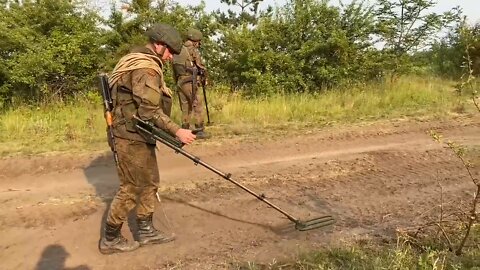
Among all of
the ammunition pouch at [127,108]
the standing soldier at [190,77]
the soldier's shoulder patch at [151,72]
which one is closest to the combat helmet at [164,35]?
the soldier's shoulder patch at [151,72]

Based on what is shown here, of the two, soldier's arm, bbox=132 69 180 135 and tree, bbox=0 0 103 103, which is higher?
tree, bbox=0 0 103 103

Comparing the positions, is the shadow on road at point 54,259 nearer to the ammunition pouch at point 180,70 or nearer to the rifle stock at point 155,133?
the rifle stock at point 155,133

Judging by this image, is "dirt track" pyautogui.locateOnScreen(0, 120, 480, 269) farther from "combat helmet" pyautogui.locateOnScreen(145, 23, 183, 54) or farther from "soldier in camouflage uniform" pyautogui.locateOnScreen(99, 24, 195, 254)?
"combat helmet" pyautogui.locateOnScreen(145, 23, 183, 54)

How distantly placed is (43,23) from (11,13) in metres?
0.71

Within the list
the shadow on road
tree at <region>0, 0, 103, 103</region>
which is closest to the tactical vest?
the shadow on road

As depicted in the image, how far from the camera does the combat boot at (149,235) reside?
4.67 meters

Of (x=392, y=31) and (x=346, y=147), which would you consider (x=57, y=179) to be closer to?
(x=346, y=147)

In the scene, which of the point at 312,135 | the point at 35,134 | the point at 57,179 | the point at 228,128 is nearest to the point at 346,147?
the point at 312,135

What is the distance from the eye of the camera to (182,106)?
8867 mm

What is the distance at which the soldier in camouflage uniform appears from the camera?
426 centimetres

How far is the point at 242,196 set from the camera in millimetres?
5672

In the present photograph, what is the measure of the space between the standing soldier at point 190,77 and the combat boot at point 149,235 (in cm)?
378

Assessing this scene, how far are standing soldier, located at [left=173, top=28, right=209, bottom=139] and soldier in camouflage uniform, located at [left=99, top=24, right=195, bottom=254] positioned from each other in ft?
12.6

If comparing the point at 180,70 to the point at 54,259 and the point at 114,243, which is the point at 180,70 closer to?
the point at 114,243
